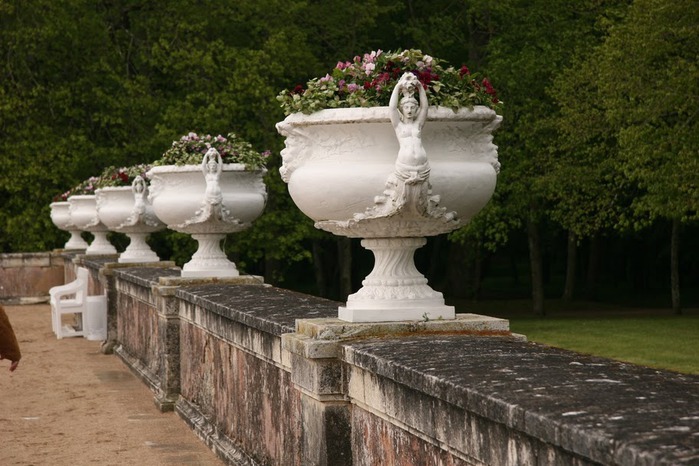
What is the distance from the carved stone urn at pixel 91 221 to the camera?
2031 cm

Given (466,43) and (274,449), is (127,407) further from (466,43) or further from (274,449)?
(466,43)

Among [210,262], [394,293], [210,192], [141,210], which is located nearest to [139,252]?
[141,210]

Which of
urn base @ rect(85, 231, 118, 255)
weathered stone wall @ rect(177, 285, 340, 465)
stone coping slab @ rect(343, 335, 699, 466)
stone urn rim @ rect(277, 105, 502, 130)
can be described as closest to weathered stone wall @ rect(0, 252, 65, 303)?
urn base @ rect(85, 231, 118, 255)

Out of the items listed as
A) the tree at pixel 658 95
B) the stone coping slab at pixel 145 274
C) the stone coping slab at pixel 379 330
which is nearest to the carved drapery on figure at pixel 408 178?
the stone coping slab at pixel 379 330

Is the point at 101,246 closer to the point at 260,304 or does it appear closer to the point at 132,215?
the point at 132,215

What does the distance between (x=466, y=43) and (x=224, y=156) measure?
25.6 metres

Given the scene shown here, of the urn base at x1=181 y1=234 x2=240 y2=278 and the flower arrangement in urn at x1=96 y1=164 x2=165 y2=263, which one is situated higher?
the flower arrangement in urn at x1=96 y1=164 x2=165 y2=263

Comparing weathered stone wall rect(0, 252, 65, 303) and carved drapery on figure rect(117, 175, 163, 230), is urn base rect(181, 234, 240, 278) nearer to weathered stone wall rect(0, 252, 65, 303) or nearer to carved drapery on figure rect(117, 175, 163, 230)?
carved drapery on figure rect(117, 175, 163, 230)

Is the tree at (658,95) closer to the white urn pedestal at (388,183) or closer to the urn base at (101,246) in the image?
the urn base at (101,246)

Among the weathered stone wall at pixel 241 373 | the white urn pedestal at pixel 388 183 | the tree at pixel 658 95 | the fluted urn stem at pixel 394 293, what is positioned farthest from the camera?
the tree at pixel 658 95

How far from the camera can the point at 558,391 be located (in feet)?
12.7

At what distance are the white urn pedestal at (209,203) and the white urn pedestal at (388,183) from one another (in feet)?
14.7

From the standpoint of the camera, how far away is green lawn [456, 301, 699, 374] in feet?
74.7

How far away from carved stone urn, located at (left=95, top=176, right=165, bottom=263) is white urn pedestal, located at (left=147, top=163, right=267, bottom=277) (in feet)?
14.3
